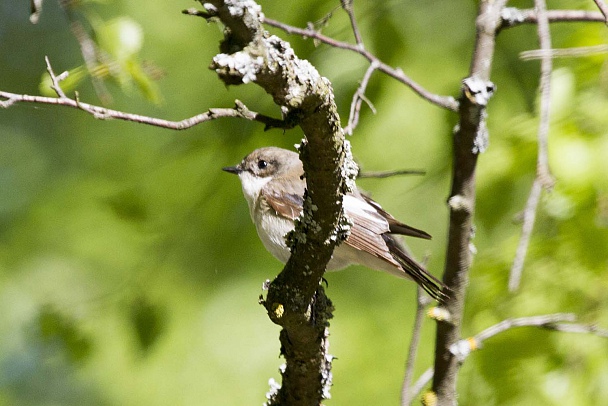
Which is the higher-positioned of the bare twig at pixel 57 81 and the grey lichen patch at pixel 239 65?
the bare twig at pixel 57 81

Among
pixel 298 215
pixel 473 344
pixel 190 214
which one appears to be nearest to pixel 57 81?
pixel 298 215

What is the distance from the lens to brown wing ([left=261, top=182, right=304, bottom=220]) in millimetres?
3033

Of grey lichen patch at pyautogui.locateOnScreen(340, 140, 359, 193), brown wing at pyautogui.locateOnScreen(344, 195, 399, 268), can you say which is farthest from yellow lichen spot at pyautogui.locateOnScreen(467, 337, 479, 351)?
grey lichen patch at pyautogui.locateOnScreen(340, 140, 359, 193)

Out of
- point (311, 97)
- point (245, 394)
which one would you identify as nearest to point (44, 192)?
point (245, 394)

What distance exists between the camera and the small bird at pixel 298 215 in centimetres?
274

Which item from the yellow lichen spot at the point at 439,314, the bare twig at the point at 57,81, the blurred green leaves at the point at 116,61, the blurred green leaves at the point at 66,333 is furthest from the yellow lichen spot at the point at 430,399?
the blurred green leaves at the point at 66,333

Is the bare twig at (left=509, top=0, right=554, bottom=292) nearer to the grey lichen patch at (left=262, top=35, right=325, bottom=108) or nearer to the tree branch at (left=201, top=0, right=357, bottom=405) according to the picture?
the tree branch at (left=201, top=0, right=357, bottom=405)

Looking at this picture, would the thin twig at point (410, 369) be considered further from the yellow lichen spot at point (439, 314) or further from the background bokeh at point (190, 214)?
the background bokeh at point (190, 214)

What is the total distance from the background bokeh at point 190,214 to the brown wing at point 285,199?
2.60 ft

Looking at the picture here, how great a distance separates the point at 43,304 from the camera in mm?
4160

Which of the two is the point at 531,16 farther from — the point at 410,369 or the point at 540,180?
the point at 410,369

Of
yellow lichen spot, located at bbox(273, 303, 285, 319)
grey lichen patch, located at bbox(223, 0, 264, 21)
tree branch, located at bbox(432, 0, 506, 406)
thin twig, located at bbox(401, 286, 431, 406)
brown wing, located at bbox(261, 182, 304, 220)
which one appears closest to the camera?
grey lichen patch, located at bbox(223, 0, 264, 21)

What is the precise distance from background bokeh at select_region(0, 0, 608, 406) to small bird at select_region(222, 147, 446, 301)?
0.59m

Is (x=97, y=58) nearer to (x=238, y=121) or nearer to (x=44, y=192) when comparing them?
(x=238, y=121)
